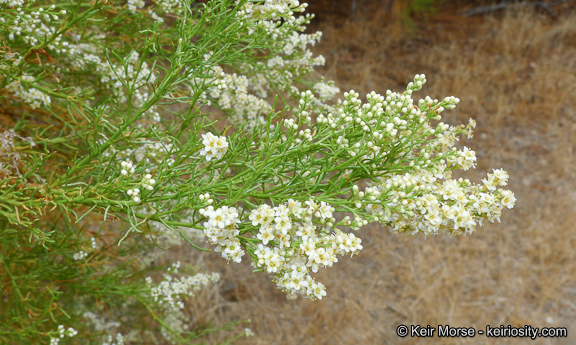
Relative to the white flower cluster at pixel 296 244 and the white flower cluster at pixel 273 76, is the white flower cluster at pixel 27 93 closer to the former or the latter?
the white flower cluster at pixel 273 76

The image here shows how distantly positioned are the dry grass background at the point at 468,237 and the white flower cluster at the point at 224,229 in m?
2.56

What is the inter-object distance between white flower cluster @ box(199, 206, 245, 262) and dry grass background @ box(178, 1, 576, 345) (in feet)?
8.39

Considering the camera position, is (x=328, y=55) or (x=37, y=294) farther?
(x=328, y=55)

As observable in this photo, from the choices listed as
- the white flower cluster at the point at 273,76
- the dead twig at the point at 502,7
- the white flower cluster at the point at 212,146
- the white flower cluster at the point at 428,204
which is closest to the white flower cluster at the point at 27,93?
the white flower cluster at the point at 273,76

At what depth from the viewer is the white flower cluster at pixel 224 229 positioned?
50.9 inches

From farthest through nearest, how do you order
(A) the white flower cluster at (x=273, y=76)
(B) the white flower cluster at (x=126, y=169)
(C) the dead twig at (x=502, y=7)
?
(C) the dead twig at (x=502, y=7)
(A) the white flower cluster at (x=273, y=76)
(B) the white flower cluster at (x=126, y=169)

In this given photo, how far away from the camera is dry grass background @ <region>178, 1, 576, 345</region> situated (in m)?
4.96

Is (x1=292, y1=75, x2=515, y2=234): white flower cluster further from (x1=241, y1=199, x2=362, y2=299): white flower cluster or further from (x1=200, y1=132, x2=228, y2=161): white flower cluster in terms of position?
(x1=200, y1=132, x2=228, y2=161): white flower cluster

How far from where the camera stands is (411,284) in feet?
17.5

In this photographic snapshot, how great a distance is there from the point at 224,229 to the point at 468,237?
17.4 feet

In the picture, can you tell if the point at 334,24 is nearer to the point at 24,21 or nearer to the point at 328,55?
the point at 328,55

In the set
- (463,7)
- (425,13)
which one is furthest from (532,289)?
(463,7)

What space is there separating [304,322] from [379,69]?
504cm

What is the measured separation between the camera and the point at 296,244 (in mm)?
1363
